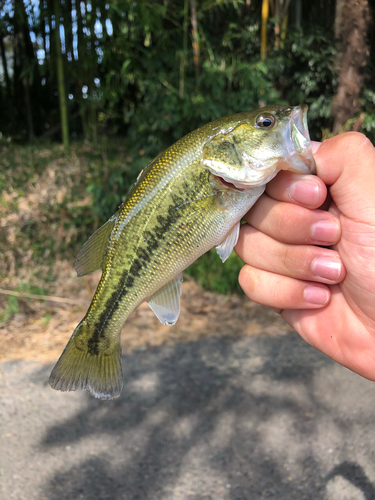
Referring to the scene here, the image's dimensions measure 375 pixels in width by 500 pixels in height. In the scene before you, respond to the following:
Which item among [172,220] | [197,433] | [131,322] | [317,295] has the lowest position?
[131,322]

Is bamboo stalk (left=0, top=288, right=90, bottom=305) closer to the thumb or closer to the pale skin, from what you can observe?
the pale skin

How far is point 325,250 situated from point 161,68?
502 cm

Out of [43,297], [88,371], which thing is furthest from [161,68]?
[88,371]

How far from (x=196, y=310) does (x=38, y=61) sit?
6.38m

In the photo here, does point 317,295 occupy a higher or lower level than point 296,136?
lower

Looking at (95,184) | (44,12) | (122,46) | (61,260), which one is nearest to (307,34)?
(122,46)

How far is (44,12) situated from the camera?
729 cm

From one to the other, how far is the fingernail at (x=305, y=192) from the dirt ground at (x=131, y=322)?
326 cm

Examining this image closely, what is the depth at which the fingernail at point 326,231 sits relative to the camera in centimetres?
155

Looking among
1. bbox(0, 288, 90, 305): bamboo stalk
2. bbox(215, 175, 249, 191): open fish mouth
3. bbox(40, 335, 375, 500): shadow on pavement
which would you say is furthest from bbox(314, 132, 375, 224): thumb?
bbox(0, 288, 90, 305): bamboo stalk

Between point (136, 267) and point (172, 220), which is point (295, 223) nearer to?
point (172, 220)

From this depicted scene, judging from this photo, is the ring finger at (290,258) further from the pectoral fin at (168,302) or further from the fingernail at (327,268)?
the pectoral fin at (168,302)

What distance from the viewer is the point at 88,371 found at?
5.25ft

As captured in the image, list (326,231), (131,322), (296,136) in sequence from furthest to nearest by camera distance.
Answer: (131,322)
(326,231)
(296,136)
